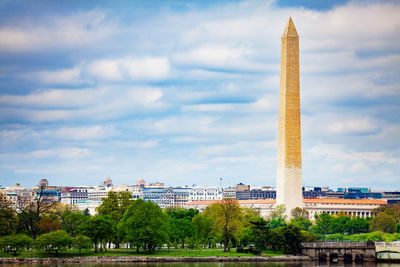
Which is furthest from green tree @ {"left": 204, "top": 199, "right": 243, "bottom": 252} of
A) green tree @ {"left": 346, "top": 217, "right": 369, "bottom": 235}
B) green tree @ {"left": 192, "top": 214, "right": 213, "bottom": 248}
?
green tree @ {"left": 346, "top": 217, "right": 369, "bottom": 235}

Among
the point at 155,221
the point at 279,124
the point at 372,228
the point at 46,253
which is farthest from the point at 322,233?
the point at 46,253

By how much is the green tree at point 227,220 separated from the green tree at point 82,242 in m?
17.0

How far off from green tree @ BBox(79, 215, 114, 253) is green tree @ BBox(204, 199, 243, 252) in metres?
14.8

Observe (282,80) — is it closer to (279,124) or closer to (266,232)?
(279,124)

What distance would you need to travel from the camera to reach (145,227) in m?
93.4

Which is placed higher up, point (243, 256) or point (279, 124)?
point (279, 124)

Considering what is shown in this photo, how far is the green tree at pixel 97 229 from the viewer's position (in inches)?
3708

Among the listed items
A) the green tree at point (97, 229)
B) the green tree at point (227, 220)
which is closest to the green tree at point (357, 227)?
the green tree at point (227, 220)

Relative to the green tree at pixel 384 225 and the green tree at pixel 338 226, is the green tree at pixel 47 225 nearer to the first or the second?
the green tree at pixel 338 226

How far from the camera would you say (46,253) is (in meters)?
92.9

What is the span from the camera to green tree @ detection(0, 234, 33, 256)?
91500 millimetres

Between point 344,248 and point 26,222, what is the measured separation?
39.1 meters

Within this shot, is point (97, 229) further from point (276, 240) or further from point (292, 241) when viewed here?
point (292, 241)

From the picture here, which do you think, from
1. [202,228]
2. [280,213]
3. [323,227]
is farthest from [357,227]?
[202,228]
